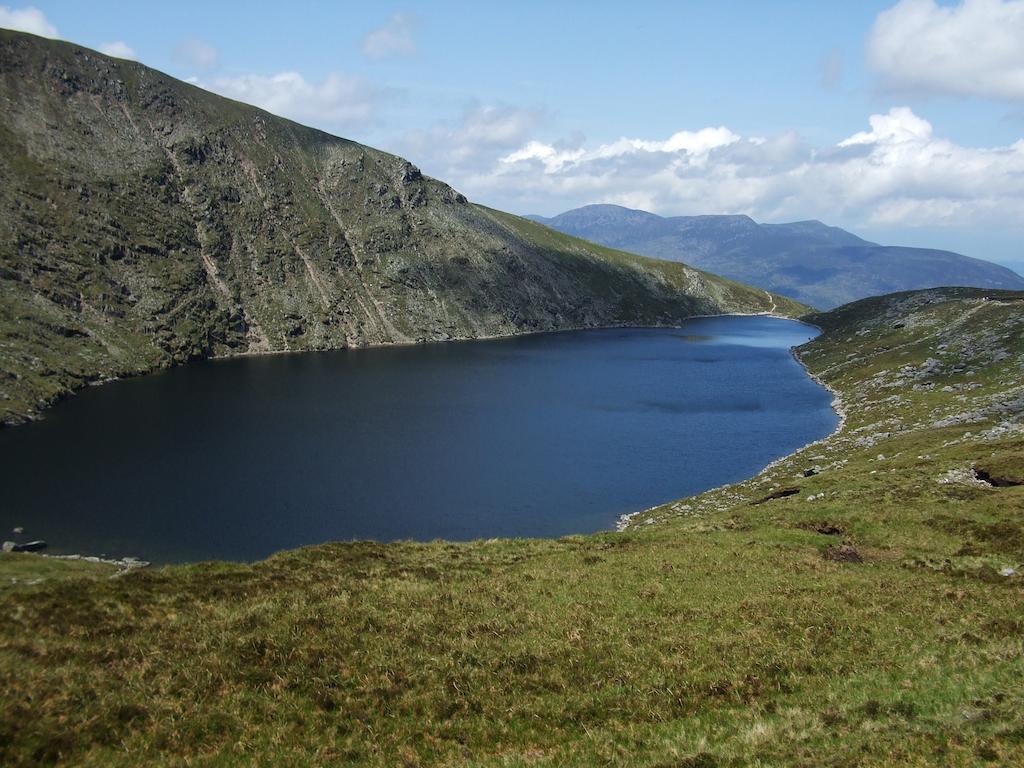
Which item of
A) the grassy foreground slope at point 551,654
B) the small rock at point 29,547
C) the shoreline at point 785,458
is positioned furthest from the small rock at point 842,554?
the small rock at point 29,547

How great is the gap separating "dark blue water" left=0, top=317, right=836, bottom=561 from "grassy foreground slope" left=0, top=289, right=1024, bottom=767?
90.0ft

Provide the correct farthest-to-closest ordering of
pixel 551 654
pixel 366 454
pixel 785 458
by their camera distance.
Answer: pixel 366 454, pixel 785 458, pixel 551 654

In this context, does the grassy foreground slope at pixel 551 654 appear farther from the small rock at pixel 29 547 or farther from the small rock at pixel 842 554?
the small rock at pixel 29 547

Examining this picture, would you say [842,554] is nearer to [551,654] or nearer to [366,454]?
[551,654]

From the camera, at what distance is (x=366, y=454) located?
94.0 metres

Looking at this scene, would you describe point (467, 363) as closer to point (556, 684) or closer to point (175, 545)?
point (175, 545)

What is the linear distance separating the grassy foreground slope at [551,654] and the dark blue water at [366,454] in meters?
27.4

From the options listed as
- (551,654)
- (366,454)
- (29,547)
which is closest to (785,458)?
(366,454)

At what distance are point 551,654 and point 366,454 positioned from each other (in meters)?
73.4

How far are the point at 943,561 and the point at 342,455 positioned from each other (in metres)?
75.3

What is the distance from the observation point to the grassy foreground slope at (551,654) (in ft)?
57.6

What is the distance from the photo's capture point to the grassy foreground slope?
1755 cm

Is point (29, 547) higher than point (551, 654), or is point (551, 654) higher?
point (551, 654)

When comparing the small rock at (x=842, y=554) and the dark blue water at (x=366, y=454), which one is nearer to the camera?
the small rock at (x=842, y=554)
